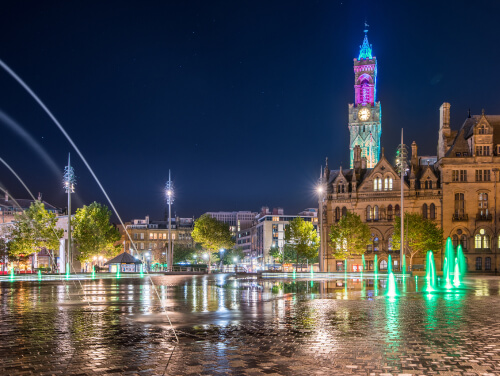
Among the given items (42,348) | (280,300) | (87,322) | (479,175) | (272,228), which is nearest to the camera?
(42,348)

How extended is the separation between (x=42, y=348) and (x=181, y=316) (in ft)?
24.1

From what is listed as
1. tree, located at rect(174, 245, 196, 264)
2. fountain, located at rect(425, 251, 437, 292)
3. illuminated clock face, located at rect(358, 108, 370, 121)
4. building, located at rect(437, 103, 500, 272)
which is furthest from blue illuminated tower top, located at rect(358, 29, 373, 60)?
fountain, located at rect(425, 251, 437, 292)

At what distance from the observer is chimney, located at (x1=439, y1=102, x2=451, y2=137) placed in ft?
287

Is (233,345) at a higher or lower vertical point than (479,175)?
lower

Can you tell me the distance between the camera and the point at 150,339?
1484 cm

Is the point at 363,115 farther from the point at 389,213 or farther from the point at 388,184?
the point at 389,213

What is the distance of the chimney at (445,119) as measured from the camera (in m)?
87.5

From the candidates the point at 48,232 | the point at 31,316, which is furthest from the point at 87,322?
the point at 48,232

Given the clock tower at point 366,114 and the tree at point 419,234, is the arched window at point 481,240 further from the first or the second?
the clock tower at point 366,114

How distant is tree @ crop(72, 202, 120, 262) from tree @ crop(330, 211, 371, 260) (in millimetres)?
35828

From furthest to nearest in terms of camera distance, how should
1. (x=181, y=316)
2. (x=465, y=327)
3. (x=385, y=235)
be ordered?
(x=385, y=235), (x=181, y=316), (x=465, y=327)

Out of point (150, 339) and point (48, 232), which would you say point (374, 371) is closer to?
point (150, 339)

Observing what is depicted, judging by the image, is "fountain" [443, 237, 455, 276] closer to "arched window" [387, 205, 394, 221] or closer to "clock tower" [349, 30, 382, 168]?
"arched window" [387, 205, 394, 221]

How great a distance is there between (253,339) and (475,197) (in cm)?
7180
